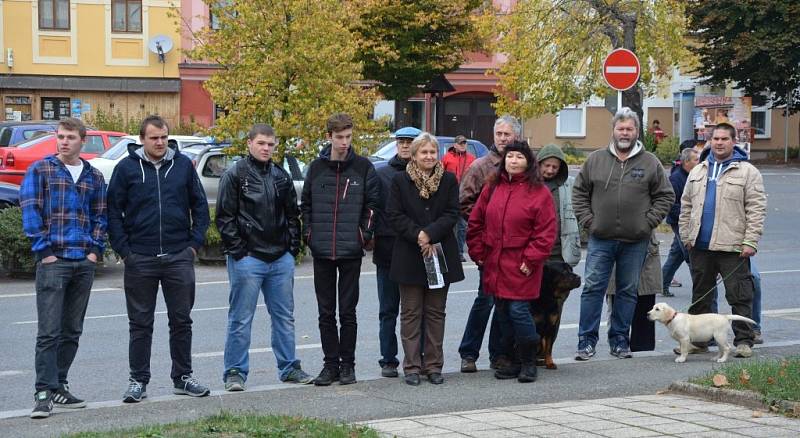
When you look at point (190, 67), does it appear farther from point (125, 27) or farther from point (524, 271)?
point (524, 271)

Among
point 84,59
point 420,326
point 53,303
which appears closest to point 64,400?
point 53,303

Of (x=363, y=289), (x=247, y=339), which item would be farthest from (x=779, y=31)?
(x=247, y=339)

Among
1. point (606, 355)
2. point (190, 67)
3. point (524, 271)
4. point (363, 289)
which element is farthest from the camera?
point (190, 67)

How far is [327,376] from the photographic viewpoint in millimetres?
8562

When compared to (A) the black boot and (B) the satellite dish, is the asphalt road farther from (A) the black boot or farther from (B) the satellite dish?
(B) the satellite dish

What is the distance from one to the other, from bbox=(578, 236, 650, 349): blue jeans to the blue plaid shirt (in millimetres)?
4054

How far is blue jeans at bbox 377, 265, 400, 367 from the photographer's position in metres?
8.96

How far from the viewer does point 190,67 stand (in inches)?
1770

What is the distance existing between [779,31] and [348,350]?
3699cm

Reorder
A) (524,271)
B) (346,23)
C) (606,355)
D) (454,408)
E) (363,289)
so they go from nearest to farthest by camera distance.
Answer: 1. (454,408)
2. (524,271)
3. (606,355)
4. (363,289)
5. (346,23)

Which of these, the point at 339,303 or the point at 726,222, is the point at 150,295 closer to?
the point at 339,303

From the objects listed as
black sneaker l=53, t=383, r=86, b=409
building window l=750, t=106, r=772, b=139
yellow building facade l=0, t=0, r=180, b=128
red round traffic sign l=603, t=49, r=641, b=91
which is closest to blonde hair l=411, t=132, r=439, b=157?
black sneaker l=53, t=383, r=86, b=409

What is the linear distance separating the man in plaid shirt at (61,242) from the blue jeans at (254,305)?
3.45 feet

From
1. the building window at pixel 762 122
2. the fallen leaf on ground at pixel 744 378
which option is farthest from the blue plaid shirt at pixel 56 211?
the building window at pixel 762 122
